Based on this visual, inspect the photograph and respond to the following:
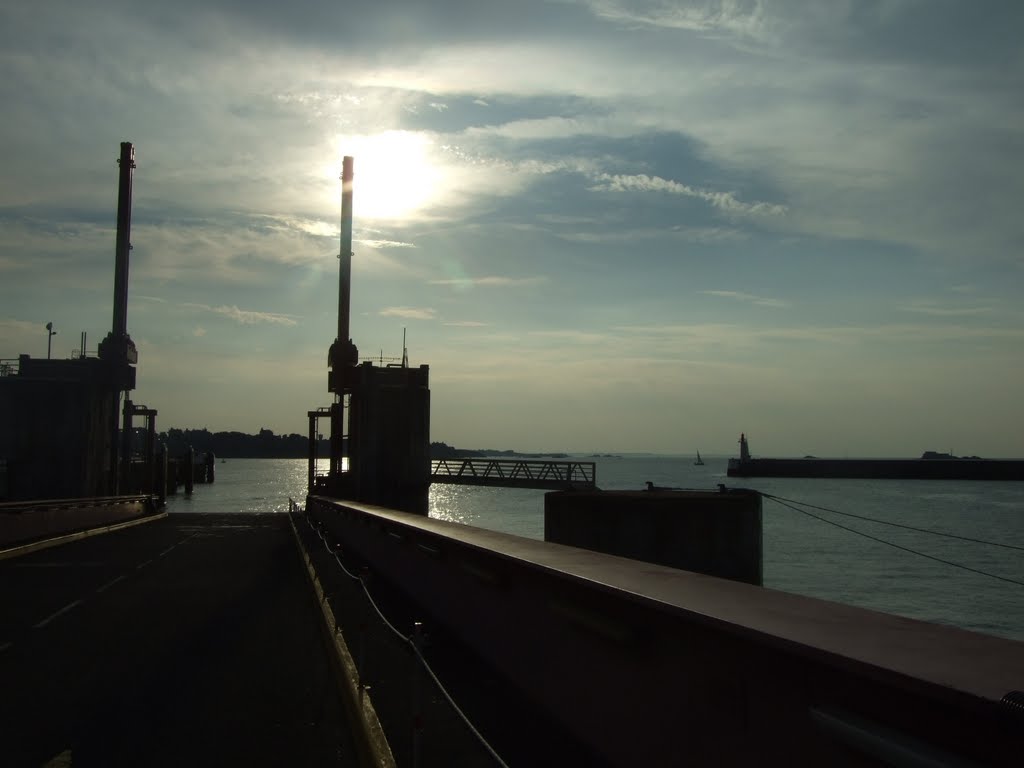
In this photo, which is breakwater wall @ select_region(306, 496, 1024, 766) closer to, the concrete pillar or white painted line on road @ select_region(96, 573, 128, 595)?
white painted line on road @ select_region(96, 573, 128, 595)

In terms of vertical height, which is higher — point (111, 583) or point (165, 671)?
point (165, 671)

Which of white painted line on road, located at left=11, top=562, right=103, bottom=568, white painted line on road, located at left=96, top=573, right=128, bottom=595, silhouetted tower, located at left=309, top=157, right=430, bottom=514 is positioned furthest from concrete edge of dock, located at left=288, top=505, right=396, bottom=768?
silhouetted tower, located at left=309, top=157, right=430, bottom=514

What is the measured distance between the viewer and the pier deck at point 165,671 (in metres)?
7.65

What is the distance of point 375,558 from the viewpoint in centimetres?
1911

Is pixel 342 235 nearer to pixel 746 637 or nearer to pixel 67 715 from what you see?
pixel 67 715

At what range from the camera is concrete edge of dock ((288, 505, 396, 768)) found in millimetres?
6574

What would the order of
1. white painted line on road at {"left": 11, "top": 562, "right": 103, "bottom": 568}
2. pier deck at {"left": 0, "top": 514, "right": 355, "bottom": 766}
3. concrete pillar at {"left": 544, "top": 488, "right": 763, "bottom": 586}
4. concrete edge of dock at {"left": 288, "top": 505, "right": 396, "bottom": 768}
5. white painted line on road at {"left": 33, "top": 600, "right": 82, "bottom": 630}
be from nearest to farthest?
concrete edge of dock at {"left": 288, "top": 505, "right": 396, "bottom": 768} < pier deck at {"left": 0, "top": 514, "right": 355, "bottom": 766} < white painted line on road at {"left": 33, "top": 600, "right": 82, "bottom": 630} < white painted line on road at {"left": 11, "top": 562, "right": 103, "bottom": 568} < concrete pillar at {"left": 544, "top": 488, "right": 763, "bottom": 586}

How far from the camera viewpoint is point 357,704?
7863mm

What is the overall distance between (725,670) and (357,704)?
4.28 meters

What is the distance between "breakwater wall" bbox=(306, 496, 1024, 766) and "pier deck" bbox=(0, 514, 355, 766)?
1.88 meters

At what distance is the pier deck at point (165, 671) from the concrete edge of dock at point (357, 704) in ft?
0.53

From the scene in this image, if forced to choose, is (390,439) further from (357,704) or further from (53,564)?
(357,704)

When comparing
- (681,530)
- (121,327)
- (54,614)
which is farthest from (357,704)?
(121,327)

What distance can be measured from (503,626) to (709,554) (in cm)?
1671
